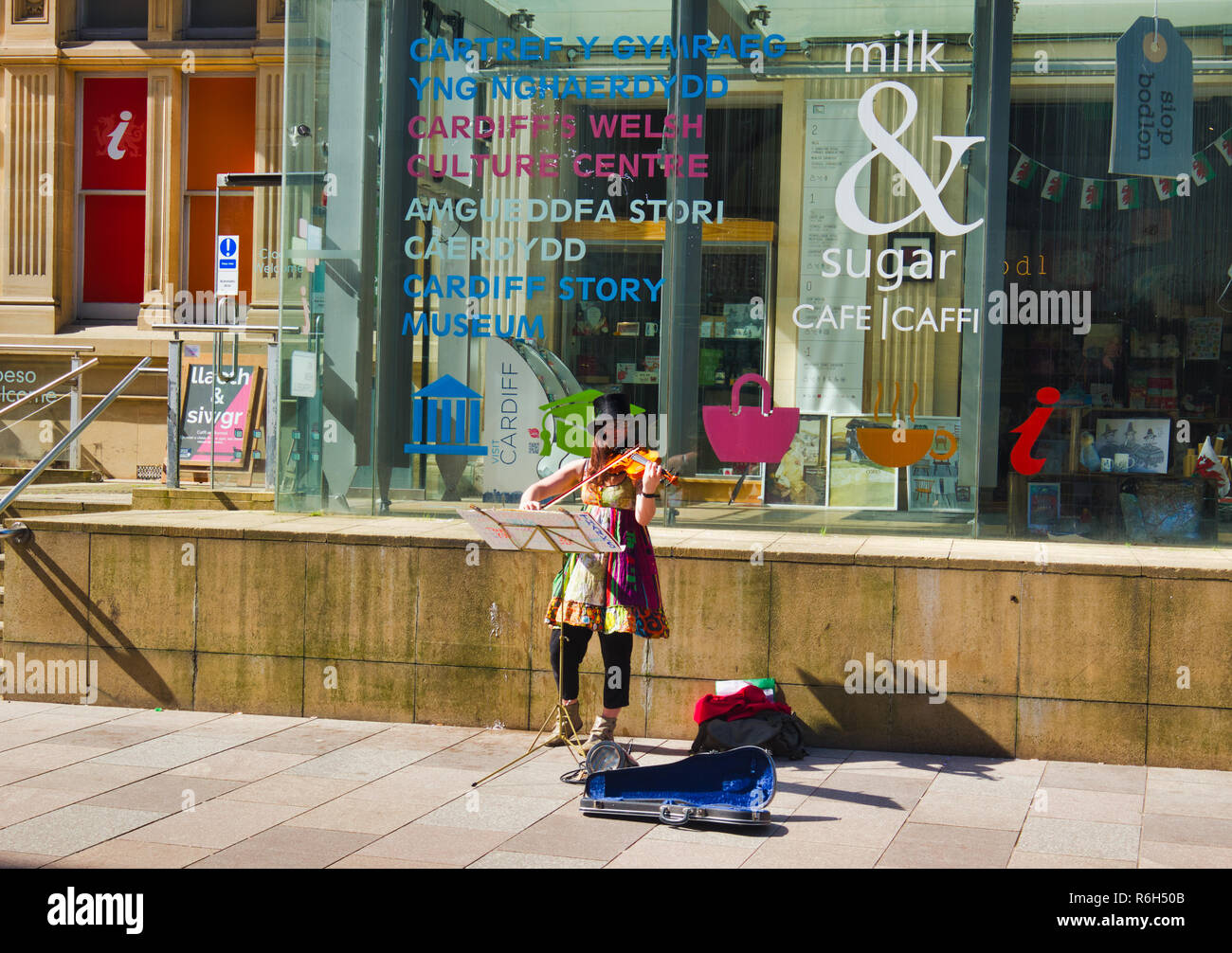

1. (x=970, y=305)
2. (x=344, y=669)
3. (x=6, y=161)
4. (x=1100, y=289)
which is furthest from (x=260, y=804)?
(x=6, y=161)

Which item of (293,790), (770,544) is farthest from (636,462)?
(293,790)

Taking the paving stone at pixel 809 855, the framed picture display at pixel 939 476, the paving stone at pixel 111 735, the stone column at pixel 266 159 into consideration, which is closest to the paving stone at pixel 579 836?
the paving stone at pixel 809 855

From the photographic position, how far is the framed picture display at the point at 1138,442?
8.56 metres

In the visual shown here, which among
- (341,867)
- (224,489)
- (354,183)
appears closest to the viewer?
(341,867)

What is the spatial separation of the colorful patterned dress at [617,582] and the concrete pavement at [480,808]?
85cm

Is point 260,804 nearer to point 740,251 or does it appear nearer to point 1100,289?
point 740,251

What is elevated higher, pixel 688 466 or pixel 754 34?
pixel 754 34

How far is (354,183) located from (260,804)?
195 inches

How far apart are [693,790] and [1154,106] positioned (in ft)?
18.0

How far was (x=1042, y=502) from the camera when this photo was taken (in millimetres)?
8664

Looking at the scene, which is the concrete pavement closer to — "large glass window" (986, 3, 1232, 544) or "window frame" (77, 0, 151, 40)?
"large glass window" (986, 3, 1232, 544)

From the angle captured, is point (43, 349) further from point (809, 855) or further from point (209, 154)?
point (809, 855)

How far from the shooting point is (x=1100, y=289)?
8602 mm

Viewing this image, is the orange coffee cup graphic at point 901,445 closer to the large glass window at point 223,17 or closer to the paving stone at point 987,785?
the paving stone at point 987,785
